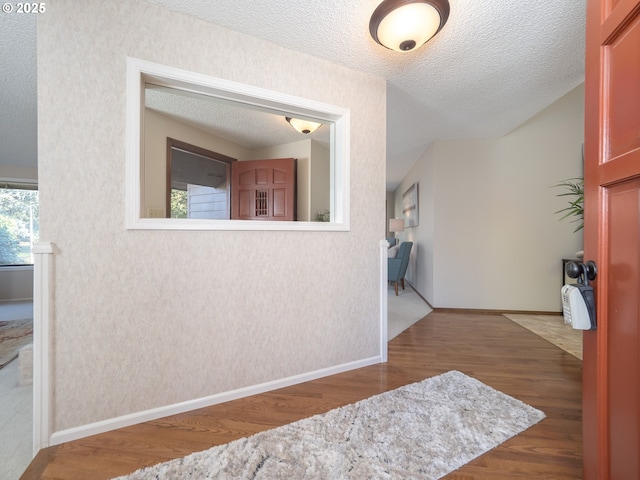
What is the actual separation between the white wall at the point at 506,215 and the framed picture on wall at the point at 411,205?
1.02 metres

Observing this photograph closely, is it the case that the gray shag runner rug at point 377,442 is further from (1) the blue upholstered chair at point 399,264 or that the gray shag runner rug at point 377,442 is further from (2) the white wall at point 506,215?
(1) the blue upholstered chair at point 399,264

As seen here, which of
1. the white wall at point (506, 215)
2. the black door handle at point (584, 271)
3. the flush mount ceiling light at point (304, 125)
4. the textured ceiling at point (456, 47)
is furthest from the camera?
the white wall at point (506, 215)

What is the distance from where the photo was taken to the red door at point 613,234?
73 cm

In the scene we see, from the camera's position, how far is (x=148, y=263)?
1435 millimetres

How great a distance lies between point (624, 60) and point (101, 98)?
6.99ft

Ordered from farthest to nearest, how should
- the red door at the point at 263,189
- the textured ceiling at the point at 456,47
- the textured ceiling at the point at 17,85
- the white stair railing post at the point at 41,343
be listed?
the red door at the point at 263,189 < the textured ceiling at the point at 17,85 < the textured ceiling at the point at 456,47 < the white stair railing post at the point at 41,343

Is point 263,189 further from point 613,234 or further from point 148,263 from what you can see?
point 613,234

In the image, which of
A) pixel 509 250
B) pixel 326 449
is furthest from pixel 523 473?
pixel 509 250

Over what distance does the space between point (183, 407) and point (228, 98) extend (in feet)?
6.40

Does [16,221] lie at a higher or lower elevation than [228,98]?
lower

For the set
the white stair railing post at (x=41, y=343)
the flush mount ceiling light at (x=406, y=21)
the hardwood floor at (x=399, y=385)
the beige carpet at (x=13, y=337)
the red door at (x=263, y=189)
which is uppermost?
the flush mount ceiling light at (x=406, y=21)

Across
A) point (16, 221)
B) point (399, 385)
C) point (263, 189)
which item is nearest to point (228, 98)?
point (263, 189)

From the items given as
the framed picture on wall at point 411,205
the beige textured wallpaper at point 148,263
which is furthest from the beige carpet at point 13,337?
the framed picture on wall at point 411,205

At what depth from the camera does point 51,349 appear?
4.12 ft
